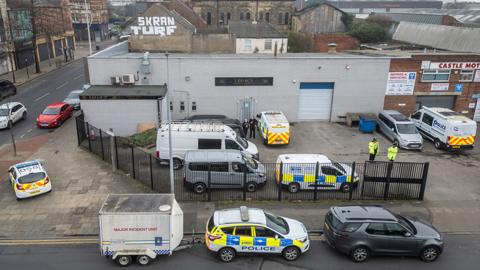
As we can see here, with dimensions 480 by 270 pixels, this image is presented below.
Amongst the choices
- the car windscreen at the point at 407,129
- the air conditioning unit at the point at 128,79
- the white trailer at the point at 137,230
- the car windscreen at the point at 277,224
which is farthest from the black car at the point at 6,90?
the car windscreen at the point at 407,129

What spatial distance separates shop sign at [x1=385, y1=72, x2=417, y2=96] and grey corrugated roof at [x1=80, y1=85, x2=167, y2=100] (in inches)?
664

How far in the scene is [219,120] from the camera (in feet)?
85.8

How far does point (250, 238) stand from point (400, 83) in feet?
71.6

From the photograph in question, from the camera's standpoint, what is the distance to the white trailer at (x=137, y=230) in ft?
39.3

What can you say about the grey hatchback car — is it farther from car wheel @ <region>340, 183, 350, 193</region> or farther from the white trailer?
the white trailer

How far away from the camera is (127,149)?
22.8 meters

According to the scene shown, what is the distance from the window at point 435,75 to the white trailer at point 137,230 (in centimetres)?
2416

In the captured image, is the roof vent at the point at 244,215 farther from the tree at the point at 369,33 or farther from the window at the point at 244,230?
the tree at the point at 369,33

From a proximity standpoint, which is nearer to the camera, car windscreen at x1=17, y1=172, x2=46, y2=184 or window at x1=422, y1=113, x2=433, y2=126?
car windscreen at x1=17, y1=172, x2=46, y2=184

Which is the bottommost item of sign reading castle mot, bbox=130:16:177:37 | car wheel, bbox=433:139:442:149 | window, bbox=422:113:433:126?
car wheel, bbox=433:139:442:149

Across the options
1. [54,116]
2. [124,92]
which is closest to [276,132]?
[124,92]

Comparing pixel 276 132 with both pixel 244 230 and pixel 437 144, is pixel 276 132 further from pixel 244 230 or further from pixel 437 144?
pixel 244 230

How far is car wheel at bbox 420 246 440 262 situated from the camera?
12984mm

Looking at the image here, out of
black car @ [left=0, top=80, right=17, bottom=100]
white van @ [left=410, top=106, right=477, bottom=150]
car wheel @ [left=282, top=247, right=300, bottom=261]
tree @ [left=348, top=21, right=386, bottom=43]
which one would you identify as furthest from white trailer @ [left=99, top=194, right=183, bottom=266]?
tree @ [left=348, top=21, right=386, bottom=43]
